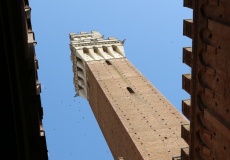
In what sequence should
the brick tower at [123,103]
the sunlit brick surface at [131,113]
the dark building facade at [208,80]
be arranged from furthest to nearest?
the brick tower at [123,103] < the sunlit brick surface at [131,113] < the dark building facade at [208,80]

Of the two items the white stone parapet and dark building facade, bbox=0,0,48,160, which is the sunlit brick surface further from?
dark building facade, bbox=0,0,48,160

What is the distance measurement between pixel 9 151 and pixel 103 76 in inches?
1416

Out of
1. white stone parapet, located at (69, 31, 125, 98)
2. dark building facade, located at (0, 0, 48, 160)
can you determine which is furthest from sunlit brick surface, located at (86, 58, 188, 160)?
dark building facade, located at (0, 0, 48, 160)

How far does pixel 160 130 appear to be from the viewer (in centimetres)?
3462

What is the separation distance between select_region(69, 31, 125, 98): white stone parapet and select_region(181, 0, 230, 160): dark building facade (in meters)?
33.6

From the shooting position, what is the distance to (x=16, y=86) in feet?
34.0

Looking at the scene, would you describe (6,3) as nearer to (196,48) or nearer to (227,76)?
(227,76)

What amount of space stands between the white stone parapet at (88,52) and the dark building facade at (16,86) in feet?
132

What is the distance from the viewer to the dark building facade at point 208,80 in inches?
600

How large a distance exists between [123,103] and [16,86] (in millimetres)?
29739

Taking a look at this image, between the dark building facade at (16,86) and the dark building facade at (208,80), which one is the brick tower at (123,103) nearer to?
the dark building facade at (208,80)

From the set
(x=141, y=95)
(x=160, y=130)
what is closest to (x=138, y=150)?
(x=160, y=130)

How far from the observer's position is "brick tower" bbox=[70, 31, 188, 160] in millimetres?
32688

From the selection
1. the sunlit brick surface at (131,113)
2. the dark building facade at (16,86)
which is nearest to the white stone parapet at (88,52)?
the sunlit brick surface at (131,113)
